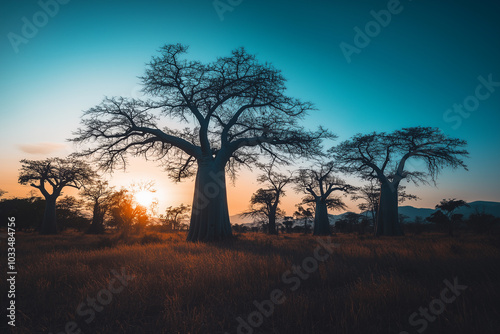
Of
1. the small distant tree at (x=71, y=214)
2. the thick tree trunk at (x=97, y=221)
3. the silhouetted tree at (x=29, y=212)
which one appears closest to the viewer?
the thick tree trunk at (x=97, y=221)

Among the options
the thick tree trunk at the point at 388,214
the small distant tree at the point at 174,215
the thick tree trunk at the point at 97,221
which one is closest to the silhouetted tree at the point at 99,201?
the thick tree trunk at the point at 97,221

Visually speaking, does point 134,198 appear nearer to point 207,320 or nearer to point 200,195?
point 200,195

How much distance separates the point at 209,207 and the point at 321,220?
1707 centimetres

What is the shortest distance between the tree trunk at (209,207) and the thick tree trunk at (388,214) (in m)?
11.7

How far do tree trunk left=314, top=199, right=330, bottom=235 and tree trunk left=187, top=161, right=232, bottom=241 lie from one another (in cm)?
1604

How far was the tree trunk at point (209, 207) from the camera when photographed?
888 cm

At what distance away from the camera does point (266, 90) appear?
838 cm

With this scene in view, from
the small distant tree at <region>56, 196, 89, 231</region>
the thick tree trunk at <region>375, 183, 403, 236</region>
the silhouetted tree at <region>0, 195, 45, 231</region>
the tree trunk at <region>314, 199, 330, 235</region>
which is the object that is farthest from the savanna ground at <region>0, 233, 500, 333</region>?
the small distant tree at <region>56, 196, 89, 231</region>

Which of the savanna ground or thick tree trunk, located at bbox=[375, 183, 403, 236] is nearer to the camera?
the savanna ground

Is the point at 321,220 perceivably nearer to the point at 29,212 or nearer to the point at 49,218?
the point at 49,218

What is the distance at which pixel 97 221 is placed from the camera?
2469cm

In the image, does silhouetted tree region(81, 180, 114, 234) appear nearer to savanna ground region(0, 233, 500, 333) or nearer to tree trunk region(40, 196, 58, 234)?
tree trunk region(40, 196, 58, 234)

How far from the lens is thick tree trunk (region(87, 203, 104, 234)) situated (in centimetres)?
2428

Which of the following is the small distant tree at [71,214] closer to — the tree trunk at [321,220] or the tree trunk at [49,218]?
the tree trunk at [49,218]
